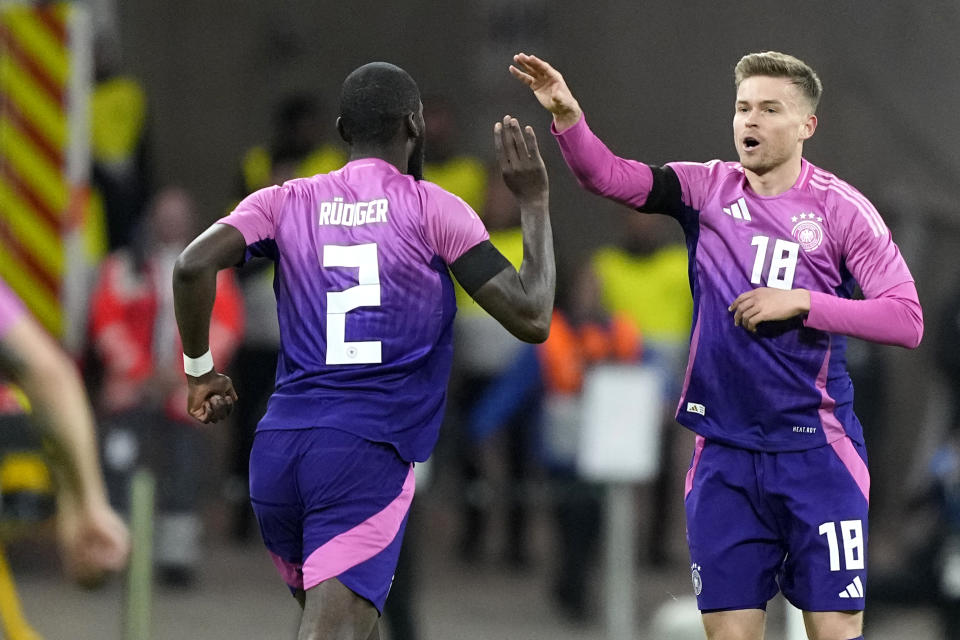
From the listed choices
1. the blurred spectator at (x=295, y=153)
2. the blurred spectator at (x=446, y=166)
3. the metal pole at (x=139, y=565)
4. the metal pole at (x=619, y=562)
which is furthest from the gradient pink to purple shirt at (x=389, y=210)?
the blurred spectator at (x=295, y=153)

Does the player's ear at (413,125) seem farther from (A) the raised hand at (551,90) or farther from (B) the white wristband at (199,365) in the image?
(B) the white wristband at (199,365)

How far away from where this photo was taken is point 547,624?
28.6ft

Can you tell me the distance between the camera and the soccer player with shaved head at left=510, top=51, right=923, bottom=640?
4.93 metres

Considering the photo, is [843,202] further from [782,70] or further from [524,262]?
[524,262]

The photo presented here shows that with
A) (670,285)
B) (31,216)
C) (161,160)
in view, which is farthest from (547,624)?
(161,160)

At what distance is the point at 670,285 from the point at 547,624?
2.22 meters

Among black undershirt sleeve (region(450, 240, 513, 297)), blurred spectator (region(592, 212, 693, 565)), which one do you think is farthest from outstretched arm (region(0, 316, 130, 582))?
blurred spectator (region(592, 212, 693, 565))

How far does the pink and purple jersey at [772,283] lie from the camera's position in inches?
195

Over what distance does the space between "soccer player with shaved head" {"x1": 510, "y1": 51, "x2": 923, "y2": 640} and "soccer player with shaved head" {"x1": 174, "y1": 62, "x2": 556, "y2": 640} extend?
1.52 ft

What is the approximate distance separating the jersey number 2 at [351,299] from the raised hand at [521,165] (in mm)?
460

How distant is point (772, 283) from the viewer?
497 cm

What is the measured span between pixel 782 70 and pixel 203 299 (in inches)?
73.1

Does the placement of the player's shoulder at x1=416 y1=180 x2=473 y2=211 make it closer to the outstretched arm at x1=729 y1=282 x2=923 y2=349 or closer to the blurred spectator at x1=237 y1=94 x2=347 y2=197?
the outstretched arm at x1=729 y1=282 x2=923 y2=349

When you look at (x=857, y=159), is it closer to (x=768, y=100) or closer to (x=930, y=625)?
(x=930, y=625)
